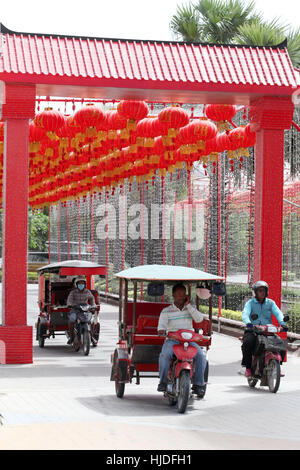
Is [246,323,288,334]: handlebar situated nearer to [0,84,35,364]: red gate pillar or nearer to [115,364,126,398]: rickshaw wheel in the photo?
[115,364,126,398]: rickshaw wheel

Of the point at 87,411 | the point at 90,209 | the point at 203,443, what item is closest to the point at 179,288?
Answer: the point at 87,411

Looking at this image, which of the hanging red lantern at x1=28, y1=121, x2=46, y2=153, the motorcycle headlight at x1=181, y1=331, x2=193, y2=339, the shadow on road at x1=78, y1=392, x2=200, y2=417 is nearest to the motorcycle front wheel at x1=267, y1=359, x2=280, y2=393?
the shadow on road at x1=78, y1=392, x2=200, y2=417

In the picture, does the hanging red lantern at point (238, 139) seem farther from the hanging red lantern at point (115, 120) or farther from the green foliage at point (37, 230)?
the green foliage at point (37, 230)

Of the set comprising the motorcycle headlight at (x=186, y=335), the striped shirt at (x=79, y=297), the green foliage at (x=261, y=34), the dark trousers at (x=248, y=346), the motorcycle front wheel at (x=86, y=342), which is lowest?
the motorcycle front wheel at (x=86, y=342)

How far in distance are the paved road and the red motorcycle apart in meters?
0.19

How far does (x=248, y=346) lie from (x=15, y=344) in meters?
4.10

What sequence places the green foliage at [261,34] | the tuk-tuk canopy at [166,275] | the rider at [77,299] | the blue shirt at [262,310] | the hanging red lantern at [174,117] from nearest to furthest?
the tuk-tuk canopy at [166,275]
the blue shirt at [262,310]
the hanging red lantern at [174,117]
the rider at [77,299]
the green foliage at [261,34]

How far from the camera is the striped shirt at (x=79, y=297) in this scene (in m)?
17.4

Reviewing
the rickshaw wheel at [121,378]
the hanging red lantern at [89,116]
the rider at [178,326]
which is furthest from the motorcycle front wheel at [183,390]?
the hanging red lantern at [89,116]

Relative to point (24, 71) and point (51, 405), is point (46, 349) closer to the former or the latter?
point (24, 71)

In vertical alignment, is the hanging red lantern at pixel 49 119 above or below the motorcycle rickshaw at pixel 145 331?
above

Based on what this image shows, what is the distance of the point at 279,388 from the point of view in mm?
12742

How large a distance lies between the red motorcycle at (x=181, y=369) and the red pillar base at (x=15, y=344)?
13.6 feet

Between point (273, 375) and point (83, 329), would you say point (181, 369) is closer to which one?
point (273, 375)
